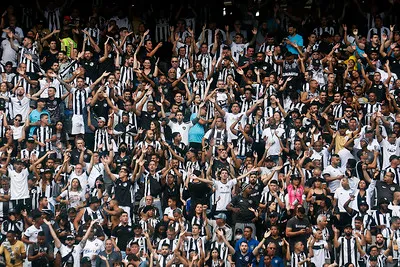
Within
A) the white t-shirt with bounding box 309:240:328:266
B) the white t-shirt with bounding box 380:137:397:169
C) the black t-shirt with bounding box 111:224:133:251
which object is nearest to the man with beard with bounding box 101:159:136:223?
the black t-shirt with bounding box 111:224:133:251

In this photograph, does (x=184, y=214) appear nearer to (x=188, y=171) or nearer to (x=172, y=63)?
(x=188, y=171)

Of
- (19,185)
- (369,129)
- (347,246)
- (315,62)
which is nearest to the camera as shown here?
(347,246)

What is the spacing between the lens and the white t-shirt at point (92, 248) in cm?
2527

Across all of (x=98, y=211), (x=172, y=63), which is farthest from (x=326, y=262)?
(x=172, y=63)

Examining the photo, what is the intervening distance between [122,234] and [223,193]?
2189mm

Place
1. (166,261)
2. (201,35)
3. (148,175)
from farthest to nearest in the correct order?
1. (201,35)
2. (148,175)
3. (166,261)

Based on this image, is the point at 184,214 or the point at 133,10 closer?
the point at 184,214

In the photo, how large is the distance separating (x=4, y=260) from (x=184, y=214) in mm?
3549

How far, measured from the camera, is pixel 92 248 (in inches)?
998

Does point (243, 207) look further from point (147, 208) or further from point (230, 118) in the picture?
point (230, 118)

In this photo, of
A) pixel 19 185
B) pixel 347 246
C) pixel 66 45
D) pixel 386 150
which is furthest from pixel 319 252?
pixel 66 45

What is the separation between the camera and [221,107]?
1145 inches

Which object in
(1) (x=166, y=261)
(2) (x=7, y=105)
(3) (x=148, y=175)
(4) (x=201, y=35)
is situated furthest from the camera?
(4) (x=201, y=35)

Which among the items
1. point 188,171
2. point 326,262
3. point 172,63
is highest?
point 172,63
